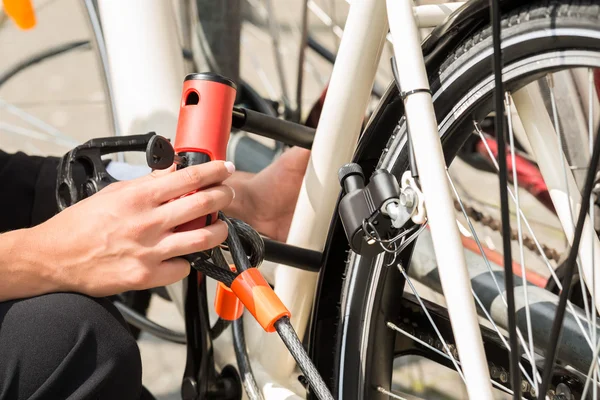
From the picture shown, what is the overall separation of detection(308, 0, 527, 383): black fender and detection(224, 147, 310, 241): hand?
0.62 feet

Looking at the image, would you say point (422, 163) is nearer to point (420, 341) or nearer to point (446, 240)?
point (446, 240)

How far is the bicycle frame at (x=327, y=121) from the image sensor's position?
515 mm

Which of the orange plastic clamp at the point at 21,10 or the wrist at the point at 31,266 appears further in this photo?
the orange plastic clamp at the point at 21,10

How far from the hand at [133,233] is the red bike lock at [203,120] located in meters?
0.02

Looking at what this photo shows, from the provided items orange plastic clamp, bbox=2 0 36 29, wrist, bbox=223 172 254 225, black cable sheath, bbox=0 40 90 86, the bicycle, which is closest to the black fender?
the bicycle

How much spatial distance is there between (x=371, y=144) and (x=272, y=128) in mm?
114

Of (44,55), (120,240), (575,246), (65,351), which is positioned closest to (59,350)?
(65,351)

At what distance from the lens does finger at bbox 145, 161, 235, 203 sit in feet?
2.03

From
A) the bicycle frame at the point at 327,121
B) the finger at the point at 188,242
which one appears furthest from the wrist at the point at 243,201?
the finger at the point at 188,242

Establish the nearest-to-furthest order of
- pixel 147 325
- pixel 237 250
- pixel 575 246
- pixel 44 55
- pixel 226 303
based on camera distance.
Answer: pixel 575 246
pixel 237 250
pixel 226 303
pixel 147 325
pixel 44 55

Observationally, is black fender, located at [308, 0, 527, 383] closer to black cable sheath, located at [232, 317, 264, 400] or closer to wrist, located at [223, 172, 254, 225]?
black cable sheath, located at [232, 317, 264, 400]

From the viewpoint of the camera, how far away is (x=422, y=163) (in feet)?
1.73

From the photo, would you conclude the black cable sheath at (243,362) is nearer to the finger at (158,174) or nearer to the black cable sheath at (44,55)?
the finger at (158,174)

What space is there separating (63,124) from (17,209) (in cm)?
117
